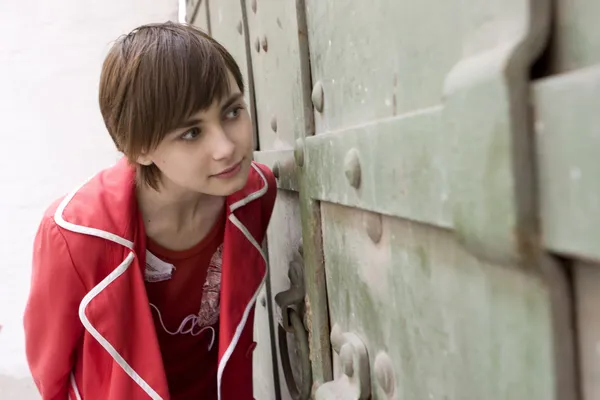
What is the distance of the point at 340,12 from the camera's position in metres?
0.48

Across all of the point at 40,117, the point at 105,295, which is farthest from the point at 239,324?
the point at 40,117

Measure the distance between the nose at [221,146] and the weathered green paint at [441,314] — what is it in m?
0.14

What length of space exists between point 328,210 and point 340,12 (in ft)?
0.68

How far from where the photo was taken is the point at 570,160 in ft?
0.66

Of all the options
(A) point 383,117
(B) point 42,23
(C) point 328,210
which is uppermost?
(B) point 42,23

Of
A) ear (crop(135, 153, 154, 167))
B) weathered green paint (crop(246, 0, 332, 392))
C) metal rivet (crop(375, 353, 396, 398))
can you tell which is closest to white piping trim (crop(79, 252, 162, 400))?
ear (crop(135, 153, 154, 167))

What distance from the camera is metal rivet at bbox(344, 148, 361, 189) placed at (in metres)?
0.43

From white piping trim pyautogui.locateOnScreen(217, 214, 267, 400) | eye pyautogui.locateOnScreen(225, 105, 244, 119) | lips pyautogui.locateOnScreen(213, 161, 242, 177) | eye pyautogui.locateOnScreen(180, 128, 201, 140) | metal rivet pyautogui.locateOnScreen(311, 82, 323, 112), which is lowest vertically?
white piping trim pyautogui.locateOnScreen(217, 214, 267, 400)

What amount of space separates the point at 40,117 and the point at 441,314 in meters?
1.68

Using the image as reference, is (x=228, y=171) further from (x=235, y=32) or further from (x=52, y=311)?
(x=235, y=32)

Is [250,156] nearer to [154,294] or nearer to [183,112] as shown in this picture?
[183,112]

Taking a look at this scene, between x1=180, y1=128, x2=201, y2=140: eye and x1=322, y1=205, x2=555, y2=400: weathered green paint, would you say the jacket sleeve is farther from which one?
x1=322, y1=205, x2=555, y2=400: weathered green paint

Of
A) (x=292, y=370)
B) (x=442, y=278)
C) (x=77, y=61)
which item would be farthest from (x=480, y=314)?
(x=77, y=61)

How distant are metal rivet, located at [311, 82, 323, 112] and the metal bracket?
24cm
